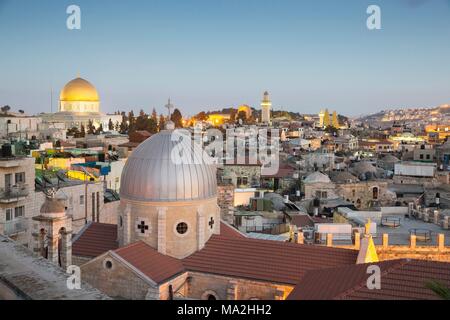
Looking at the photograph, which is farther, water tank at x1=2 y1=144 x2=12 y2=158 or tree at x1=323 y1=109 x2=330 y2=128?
tree at x1=323 y1=109 x2=330 y2=128

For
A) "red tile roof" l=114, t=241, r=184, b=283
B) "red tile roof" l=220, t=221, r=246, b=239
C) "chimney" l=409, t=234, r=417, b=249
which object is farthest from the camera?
"chimney" l=409, t=234, r=417, b=249

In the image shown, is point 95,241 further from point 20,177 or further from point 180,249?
point 20,177

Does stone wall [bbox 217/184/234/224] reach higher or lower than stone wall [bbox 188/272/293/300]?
higher

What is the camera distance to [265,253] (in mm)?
18594

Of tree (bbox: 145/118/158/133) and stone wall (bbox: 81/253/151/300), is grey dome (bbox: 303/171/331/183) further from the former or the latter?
tree (bbox: 145/118/158/133)

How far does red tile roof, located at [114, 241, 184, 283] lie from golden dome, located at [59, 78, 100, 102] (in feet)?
290

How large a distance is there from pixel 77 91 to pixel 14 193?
3169 inches

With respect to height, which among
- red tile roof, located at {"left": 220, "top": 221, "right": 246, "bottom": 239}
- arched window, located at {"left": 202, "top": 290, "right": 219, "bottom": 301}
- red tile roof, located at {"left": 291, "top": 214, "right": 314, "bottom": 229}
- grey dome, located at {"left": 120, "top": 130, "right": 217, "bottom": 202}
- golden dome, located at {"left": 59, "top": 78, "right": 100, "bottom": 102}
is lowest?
arched window, located at {"left": 202, "top": 290, "right": 219, "bottom": 301}

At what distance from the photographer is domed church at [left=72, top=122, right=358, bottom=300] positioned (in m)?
17.4

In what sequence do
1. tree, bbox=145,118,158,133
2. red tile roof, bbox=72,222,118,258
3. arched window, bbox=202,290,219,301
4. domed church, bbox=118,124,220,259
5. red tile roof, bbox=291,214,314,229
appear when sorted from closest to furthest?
arched window, bbox=202,290,219,301 → domed church, bbox=118,124,220,259 → red tile roof, bbox=72,222,118,258 → red tile roof, bbox=291,214,314,229 → tree, bbox=145,118,158,133

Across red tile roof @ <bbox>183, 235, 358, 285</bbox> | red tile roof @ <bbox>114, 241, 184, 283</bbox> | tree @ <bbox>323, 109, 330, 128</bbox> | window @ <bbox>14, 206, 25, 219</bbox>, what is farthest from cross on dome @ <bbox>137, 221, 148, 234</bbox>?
tree @ <bbox>323, 109, 330, 128</bbox>

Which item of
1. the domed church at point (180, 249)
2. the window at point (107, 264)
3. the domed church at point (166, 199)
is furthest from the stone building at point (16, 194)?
the window at point (107, 264)

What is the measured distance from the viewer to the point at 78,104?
335ft
